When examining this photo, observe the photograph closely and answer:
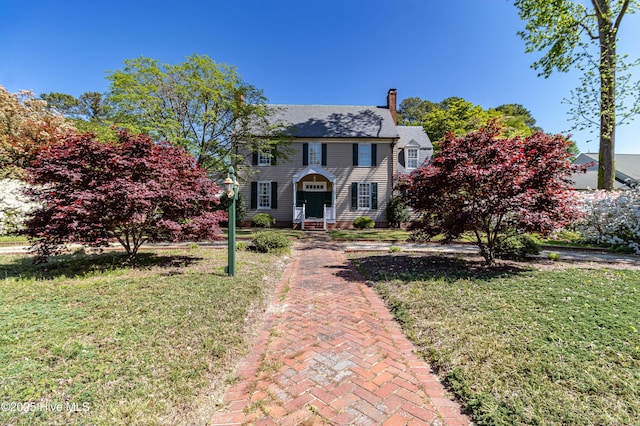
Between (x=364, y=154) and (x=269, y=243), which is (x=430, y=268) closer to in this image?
(x=269, y=243)

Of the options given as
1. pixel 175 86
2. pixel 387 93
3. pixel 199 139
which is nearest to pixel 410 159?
pixel 387 93

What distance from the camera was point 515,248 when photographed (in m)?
6.85

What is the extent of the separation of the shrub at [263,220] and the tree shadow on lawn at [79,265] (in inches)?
334

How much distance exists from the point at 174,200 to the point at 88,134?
6.64 feet

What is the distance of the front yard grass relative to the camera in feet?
6.37

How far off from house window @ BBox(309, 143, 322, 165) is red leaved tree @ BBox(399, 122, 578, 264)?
11.3 metres

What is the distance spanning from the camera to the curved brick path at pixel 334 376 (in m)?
1.96

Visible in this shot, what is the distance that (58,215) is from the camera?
455 centimetres

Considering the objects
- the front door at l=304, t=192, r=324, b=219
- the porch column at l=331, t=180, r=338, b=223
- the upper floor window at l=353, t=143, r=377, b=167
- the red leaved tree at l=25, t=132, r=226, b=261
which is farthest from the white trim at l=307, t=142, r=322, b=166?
the red leaved tree at l=25, t=132, r=226, b=261

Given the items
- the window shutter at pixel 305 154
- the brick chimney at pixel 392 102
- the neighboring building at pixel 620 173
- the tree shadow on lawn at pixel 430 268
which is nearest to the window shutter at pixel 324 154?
the window shutter at pixel 305 154

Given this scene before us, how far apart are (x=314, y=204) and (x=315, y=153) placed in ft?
10.5

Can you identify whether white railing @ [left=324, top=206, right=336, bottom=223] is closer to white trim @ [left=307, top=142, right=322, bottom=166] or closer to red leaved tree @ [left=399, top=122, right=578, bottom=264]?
white trim @ [left=307, top=142, right=322, bottom=166]

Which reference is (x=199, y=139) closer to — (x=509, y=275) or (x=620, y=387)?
(x=509, y=275)

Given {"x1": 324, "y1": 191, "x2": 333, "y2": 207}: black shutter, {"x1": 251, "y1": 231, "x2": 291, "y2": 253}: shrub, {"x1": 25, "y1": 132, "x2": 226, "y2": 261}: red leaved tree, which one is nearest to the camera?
{"x1": 25, "y1": 132, "x2": 226, "y2": 261}: red leaved tree
